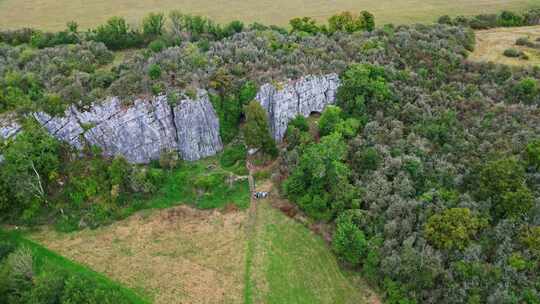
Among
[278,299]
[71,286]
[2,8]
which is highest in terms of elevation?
[2,8]

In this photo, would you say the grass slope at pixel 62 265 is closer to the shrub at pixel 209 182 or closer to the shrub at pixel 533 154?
the shrub at pixel 209 182

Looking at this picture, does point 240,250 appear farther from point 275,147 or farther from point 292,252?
point 275,147

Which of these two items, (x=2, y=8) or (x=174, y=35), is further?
(x=2, y=8)

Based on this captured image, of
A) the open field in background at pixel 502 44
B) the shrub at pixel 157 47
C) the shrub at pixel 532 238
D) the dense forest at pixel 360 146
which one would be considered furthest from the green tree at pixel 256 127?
the open field in background at pixel 502 44

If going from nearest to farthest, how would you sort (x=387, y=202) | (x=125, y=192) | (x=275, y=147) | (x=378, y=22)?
(x=387, y=202), (x=125, y=192), (x=275, y=147), (x=378, y=22)

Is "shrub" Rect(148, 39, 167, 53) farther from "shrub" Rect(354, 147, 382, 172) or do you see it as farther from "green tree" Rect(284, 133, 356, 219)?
"shrub" Rect(354, 147, 382, 172)

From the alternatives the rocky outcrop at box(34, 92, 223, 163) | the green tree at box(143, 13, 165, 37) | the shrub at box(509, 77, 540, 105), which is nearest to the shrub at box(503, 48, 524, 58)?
the shrub at box(509, 77, 540, 105)

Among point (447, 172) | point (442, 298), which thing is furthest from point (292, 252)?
point (447, 172)

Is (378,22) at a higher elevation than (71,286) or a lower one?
higher
